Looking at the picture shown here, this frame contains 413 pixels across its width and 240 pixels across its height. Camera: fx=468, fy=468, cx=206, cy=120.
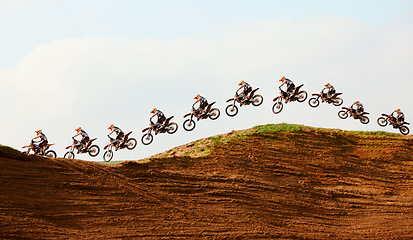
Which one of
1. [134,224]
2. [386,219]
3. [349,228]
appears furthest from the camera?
[386,219]

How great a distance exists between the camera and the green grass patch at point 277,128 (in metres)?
27.0

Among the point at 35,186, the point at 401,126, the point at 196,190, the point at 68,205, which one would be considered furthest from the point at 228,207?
the point at 401,126

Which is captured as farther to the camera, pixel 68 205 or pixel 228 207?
pixel 228 207

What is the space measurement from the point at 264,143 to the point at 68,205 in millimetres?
11860

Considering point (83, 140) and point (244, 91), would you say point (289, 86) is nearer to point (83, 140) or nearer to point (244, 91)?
point (244, 91)

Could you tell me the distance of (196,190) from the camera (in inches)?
822

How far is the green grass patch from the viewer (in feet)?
88.6

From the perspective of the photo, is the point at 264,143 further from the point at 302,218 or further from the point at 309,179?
the point at 302,218

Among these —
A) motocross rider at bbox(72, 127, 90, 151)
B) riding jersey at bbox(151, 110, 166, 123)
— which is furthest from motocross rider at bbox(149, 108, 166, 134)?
motocross rider at bbox(72, 127, 90, 151)

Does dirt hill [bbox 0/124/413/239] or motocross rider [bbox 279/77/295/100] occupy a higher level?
motocross rider [bbox 279/77/295/100]

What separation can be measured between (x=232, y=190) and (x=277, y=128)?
718 cm

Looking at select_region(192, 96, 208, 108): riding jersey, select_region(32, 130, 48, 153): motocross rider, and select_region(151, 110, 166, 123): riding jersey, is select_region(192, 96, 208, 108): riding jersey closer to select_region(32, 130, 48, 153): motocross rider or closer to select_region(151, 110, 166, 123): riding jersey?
select_region(151, 110, 166, 123): riding jersey

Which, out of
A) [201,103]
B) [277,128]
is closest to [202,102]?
[201,103]

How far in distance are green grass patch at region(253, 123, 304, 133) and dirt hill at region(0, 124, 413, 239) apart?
6cm
